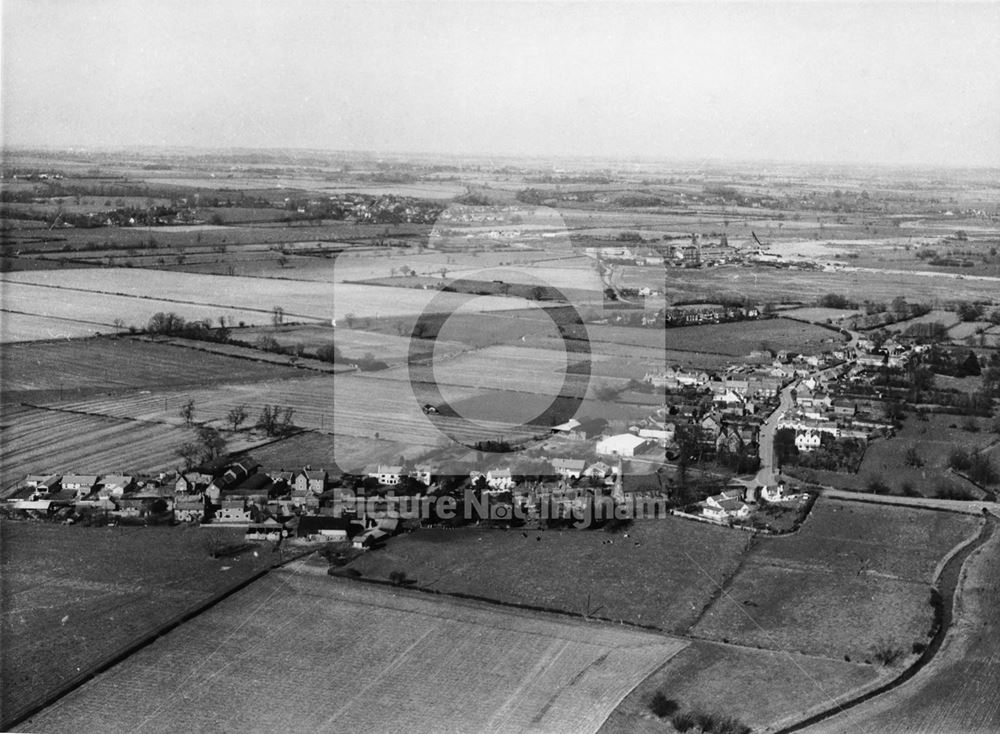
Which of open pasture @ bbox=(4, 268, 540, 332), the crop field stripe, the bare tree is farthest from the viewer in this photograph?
open pasture @ bbox=(4, 268, 540, 332)

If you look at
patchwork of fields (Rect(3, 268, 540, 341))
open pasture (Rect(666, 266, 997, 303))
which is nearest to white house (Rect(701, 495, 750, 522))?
patchwork of fields (Rect(3, 268, 540, 341))

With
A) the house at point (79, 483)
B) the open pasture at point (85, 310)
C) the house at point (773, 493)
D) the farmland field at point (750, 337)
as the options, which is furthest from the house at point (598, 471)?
the open pasture at point (85, 310)

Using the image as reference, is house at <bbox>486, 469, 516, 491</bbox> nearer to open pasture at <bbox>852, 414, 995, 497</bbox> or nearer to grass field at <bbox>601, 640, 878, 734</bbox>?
grass field at <bbox>601, 640, 878, 734</bbox>

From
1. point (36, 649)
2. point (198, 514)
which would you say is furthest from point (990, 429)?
point (36, 649)

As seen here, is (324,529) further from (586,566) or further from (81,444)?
(81,444)

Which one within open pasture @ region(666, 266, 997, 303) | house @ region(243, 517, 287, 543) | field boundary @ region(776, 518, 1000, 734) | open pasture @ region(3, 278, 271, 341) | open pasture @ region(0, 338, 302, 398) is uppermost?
open pasture @ region(666, 266, 997, 303)

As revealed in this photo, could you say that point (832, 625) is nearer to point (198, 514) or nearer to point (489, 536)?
point (489, 536)

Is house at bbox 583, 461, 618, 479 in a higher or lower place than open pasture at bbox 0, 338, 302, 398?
lower
